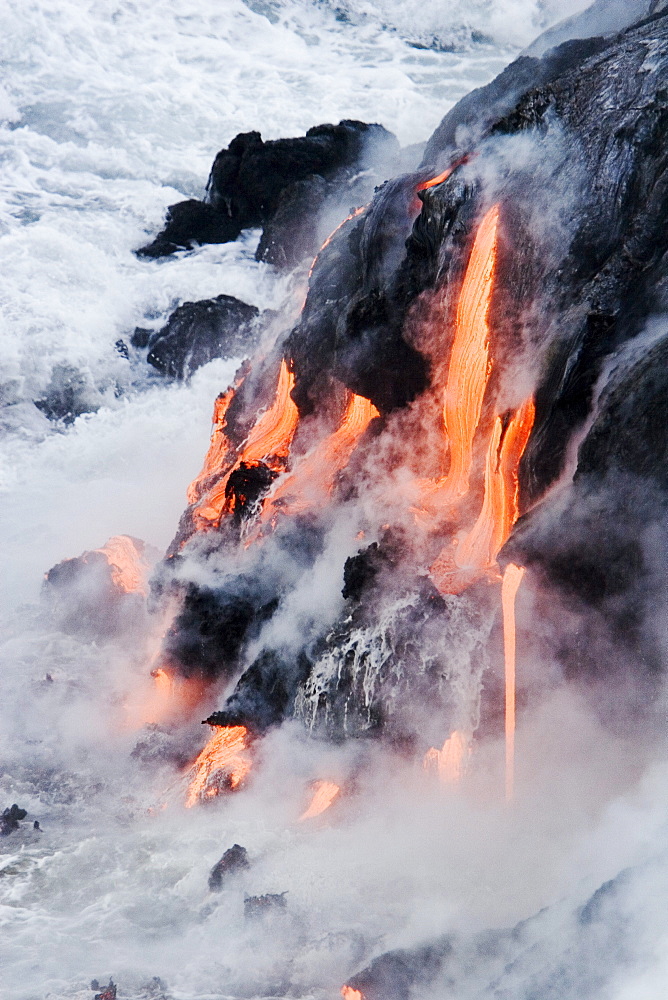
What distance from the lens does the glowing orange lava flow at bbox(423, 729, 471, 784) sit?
9055 millimetres

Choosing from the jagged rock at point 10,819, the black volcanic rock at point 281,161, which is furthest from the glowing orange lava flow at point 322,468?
the black volcanic rock at point 281,161

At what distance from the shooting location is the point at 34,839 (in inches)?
A: 427

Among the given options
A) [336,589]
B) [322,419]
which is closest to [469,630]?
[336,589]

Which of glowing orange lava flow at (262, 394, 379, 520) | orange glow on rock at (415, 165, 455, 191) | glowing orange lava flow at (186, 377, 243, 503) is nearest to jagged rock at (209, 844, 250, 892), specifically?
glowing orange lava flow at (262, 394, 379, 520)

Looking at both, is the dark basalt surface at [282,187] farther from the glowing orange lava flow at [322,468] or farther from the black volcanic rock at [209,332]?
the glowing orange lava flow at [322,468]

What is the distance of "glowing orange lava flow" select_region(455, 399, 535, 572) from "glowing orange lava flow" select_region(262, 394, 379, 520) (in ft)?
10.5

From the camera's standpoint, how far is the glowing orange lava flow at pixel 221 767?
11.2 meters

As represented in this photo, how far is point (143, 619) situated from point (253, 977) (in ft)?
34.8

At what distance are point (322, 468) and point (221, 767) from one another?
521 centimetres

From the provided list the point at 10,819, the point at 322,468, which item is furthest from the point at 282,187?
the point at 10,819

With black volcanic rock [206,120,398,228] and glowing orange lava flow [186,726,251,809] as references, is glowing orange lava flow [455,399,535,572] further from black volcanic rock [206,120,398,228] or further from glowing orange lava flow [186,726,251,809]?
black volcanic rock [206,120,398,228]

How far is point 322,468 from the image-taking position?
42.2 feet

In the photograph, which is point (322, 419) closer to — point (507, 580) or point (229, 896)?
point (507, 580)

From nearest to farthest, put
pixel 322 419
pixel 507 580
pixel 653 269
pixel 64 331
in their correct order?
pixel 653 269
pixel 507 580
pixel 322 419
pixel 64 331
